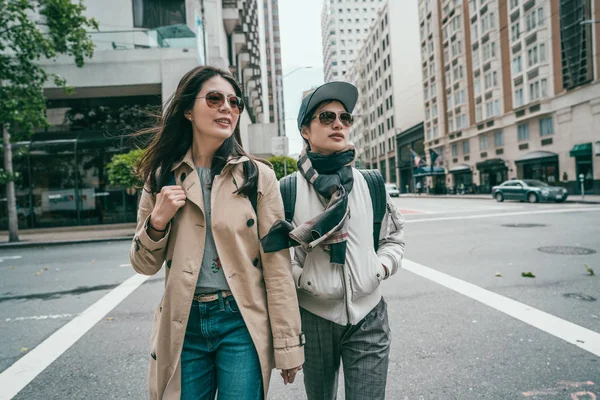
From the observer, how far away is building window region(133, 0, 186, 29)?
2095cm

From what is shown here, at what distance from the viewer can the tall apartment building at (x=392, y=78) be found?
58.4m

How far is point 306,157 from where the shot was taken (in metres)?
1.98

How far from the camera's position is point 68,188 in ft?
64.9

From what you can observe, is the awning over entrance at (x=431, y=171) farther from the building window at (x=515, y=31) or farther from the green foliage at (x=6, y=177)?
the green foliage at (x=6, y=177)

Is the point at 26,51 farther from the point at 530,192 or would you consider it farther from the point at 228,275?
the point at 530,192

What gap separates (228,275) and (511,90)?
39512mm

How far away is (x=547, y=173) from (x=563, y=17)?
1151 centimetres

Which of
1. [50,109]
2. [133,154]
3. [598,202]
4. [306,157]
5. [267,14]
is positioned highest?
[267,14]

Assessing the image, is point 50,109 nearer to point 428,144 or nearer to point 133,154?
point 133,154

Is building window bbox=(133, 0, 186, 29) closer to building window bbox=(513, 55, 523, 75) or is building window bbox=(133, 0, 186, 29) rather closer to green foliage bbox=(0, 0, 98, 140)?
green foliage bbox=(0, 0, 98, 140)

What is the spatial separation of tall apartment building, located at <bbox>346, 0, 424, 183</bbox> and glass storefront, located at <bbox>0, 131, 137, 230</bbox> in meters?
42.3

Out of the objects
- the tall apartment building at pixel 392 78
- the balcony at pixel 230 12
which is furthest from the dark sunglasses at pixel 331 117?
the tall apartment building at pixel 392 78

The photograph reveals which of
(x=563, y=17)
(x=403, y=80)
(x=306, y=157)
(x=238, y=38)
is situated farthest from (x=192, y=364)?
(x=403, y=80)

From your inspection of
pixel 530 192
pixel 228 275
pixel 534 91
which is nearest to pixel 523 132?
pixel 534 91
